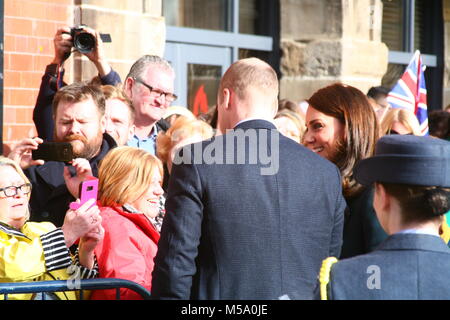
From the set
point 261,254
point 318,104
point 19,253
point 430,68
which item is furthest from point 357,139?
point 430,68

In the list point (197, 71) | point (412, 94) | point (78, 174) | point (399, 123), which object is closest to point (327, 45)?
point (197, 71)

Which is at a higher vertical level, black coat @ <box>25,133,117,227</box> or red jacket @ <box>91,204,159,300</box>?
black coat @ <box>25,133,117,227</box>

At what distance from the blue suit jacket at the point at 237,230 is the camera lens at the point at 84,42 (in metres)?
2.21

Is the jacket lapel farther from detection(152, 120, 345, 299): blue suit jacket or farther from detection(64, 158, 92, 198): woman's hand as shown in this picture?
detection(64, 158, 92, 198): woman's hand

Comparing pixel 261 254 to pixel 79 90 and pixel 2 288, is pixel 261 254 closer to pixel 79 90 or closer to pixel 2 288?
pixel 2 288

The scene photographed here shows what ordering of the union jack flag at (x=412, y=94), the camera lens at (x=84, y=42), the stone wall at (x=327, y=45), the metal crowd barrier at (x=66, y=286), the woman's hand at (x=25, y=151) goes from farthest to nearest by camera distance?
the stone wall at (x=327, y=45) → the union jack flag at (x=412, y=94) → the camera lens at (x=84, y=42) → the woman's hand at (x=25, y=151) → the metal crowd barrier at (x=66, y=286)

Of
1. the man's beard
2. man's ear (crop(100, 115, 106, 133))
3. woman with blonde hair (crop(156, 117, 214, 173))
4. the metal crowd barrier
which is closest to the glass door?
woman with blonde hair (crop(156, 117, 214, 173))

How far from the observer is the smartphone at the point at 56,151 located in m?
4.25

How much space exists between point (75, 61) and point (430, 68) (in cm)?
622

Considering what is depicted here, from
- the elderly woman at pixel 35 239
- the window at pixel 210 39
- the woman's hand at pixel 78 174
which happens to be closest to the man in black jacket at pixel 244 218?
the elderly woman at pixel 35 239

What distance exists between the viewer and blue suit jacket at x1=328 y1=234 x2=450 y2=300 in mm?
2270

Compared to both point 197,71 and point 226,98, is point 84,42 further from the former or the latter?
point 197,71

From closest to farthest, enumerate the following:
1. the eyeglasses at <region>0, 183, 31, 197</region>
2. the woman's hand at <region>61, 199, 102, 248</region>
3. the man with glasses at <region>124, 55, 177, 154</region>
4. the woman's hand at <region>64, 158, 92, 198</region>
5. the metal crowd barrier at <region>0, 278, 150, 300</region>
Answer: the metal crowd barrier at <region>0, 278, 150, 300</region>, the woman's hand at <region>61, 199, 102, 248</region>, the eyeglasses at <region>0, 183, 31, 197</region>, the woman's hand at <region>64, 158, 92, 198</region>, the man with glasses at <region>124, 55, 177, 154</region>

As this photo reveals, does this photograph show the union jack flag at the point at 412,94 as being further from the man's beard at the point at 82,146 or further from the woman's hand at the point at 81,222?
the woman's hand at the point at 81,222
